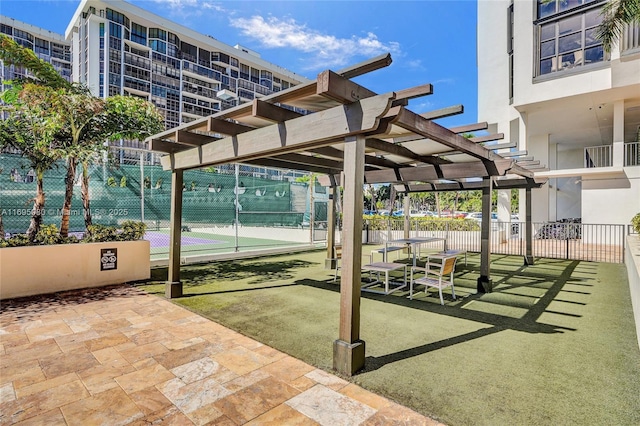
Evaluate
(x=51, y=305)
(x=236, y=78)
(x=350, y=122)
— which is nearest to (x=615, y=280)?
(x=350, y=122)

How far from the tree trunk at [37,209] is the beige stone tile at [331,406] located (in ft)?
21.1

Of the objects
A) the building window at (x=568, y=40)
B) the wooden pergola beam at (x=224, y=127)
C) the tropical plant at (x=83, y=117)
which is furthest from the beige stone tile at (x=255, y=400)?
the building window at (x=568, y=40)

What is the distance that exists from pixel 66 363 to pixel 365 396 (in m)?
2.86

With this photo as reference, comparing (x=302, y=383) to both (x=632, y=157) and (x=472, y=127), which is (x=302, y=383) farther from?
(x=632, y=157)

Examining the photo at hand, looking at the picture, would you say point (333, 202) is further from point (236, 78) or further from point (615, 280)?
point (236, 78)

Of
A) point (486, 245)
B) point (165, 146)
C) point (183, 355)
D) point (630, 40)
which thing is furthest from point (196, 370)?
point (630, 40)

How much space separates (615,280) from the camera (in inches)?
291

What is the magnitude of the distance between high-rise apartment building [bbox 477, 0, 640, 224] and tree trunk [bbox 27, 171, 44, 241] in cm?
1396

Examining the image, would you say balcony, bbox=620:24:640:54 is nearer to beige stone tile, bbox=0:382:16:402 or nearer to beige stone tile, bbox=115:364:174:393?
beige stone tile, bbox=115:364:174:393

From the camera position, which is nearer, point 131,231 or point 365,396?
point 365,396

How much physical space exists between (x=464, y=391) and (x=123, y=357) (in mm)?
3237

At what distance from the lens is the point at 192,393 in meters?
2.74

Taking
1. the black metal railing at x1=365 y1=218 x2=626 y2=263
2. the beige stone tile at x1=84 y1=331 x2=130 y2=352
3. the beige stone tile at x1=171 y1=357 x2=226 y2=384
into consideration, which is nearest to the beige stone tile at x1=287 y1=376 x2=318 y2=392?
the beige stone tile at x1=171 y1=357 x2=226 y2=384

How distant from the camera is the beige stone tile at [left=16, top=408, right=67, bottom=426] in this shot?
2.35 m
